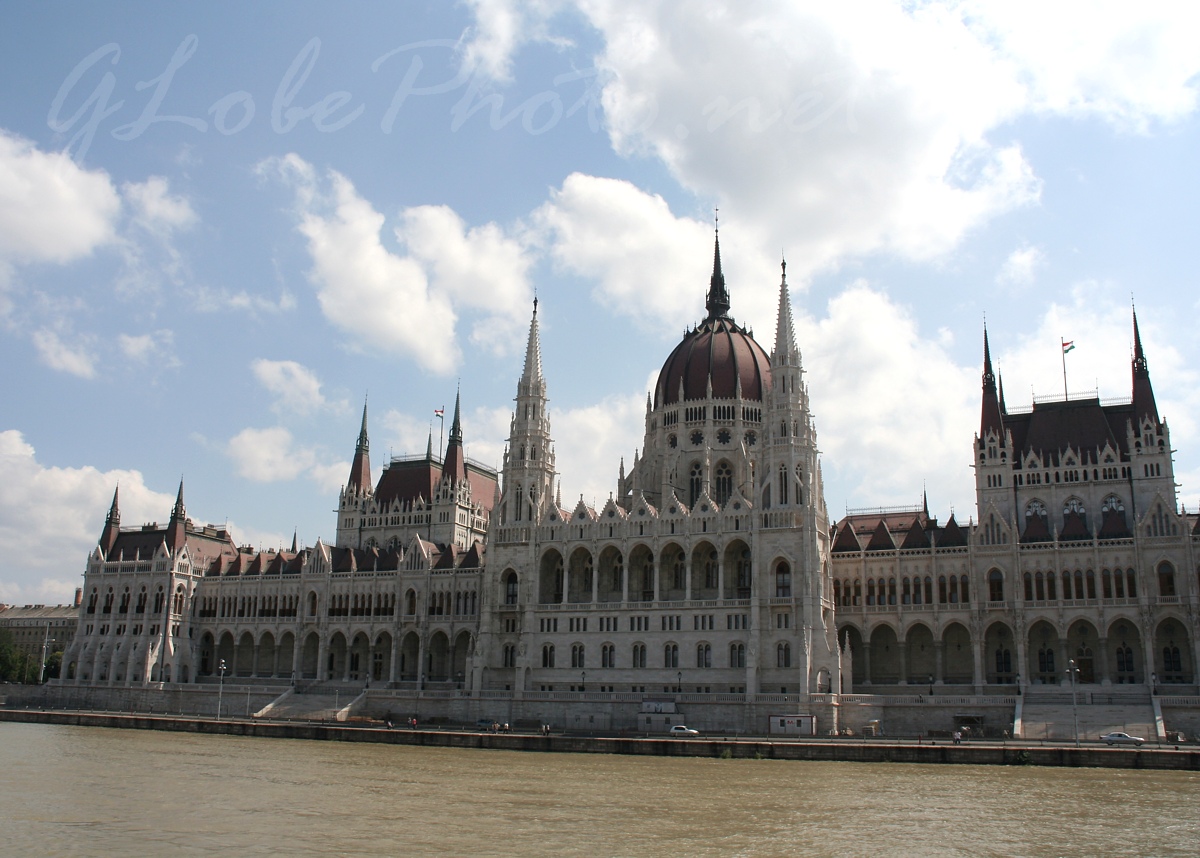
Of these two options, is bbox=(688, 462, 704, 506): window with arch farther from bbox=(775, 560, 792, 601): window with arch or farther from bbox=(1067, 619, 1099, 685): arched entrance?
bbox=(1067, 619, 1099, 685): arched entrance

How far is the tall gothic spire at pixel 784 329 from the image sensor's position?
85.6 meters

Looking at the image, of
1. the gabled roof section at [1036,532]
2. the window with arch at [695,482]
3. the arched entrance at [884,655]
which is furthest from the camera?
the window with arch at [695,482]

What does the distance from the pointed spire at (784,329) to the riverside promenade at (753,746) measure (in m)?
31.4

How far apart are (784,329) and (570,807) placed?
172 feet

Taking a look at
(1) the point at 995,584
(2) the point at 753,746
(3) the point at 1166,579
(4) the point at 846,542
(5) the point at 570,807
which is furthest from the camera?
(4) the point at 846,542

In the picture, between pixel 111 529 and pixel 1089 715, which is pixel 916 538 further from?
pixel 111 529

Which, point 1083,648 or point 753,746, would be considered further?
point 1083,648

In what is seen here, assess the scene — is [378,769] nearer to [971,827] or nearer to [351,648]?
[971,827]

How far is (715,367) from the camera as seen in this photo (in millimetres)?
98875

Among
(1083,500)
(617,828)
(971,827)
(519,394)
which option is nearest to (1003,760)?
(971,827)

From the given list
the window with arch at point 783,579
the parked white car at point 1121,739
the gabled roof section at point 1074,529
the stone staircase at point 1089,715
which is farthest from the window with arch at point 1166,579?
the window with arch at point 783,579

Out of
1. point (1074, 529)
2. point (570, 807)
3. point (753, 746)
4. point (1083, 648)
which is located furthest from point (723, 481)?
point (570, 807)

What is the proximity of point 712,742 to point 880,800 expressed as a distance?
18318 mm

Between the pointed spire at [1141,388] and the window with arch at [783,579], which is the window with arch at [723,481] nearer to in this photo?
the window with arch at [783,579]
